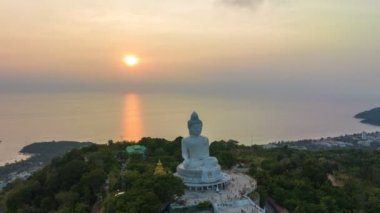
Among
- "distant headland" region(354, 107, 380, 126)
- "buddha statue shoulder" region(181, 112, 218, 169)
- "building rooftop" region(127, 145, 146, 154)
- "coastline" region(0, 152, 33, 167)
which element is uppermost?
"buddha statue shoulder" region(181, 112, 218, 169)

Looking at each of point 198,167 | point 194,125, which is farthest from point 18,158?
point 198,167

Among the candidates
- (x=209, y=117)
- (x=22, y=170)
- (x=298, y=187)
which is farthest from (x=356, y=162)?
(x=209, y=117)

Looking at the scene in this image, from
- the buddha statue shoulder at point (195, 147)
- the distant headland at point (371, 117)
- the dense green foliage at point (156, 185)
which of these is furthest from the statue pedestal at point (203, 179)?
the distant headland at point (371, 117)

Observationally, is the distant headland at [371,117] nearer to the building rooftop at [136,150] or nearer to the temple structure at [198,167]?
the building rooftop at [136,150]

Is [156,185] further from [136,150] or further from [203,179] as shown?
[136,150]

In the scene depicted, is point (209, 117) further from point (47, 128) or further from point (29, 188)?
point (29, 188)

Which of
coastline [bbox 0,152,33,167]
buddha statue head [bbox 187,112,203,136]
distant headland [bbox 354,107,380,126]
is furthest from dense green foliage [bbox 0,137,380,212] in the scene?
distant headland [bbox 354,107,380,126]

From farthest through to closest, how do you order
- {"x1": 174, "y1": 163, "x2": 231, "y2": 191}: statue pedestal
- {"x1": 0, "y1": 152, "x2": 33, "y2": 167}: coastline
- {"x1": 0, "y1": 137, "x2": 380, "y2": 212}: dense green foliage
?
{"x1": 0, "y1": 152, "x2": 33, "y2": 167}: coastline, {"x1": 174, "y1": 163, "x2": 231, "y2": 191}: statue pedestal, {"x1": 0, "y1": 137, "x2": 380, "y2": 212}: dense green foliage

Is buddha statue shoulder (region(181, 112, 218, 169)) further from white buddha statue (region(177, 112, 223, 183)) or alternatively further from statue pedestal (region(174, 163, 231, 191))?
statue pedestal (region(174, 163, 231, 191))
